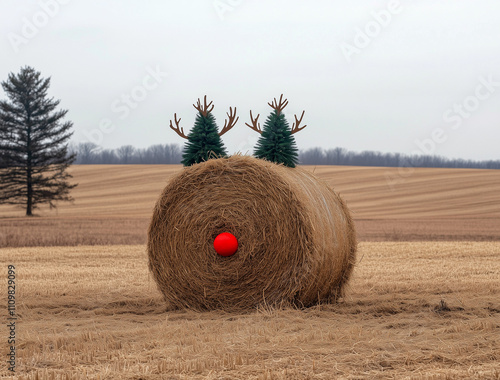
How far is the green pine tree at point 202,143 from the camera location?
9.24 metres

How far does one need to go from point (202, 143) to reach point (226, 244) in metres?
1.78

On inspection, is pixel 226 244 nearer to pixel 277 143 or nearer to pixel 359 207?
pixel 277 143

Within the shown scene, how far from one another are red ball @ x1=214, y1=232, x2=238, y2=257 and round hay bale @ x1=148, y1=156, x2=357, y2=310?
8 centimetres

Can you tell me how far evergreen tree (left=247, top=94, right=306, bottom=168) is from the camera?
9.31 metres

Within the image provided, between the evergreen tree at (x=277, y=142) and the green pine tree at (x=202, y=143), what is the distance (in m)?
0.62

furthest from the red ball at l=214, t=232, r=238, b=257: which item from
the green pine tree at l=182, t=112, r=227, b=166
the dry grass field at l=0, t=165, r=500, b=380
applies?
the green pine tree at l=182, t=112, r=227, b=166

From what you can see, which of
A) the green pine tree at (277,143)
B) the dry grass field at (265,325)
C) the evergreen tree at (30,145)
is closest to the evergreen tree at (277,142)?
the green pine tree at (277,143)

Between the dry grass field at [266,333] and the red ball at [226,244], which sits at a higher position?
the red ball at [226,244]

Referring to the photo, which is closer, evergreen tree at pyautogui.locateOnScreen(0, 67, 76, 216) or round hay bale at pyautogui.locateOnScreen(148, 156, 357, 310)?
round hay bale at pyautogui.locateOnScreen(148, 156, 357, 310)

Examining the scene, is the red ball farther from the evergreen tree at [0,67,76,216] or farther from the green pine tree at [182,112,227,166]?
the evergreen tree at [0,67,76,216]

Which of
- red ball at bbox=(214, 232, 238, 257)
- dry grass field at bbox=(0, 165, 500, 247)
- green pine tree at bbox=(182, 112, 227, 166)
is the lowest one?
dry grass field at bbox=(0, 165, 500, 247)

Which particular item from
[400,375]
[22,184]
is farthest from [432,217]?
[400,375]

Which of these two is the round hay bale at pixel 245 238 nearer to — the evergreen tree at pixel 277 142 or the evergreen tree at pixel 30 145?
the evergreen tree at pixel 277 142

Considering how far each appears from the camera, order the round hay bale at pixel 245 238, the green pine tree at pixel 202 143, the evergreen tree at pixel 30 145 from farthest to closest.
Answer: the evergreen tree at pixel 30 145, the green pine tree at pixel 202 143, the round hay bale at pixel 245 238
